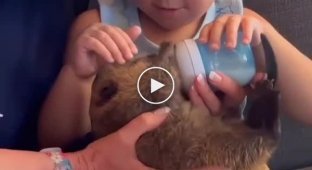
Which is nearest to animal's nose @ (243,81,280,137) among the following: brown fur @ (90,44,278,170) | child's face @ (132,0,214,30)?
brown fur @ (90,44,278,170)

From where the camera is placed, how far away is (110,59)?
670 mm

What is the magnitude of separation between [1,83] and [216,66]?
0.26m

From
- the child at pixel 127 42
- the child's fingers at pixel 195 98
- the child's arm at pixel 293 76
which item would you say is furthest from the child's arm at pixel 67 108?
the child's arm at pixel 293 76

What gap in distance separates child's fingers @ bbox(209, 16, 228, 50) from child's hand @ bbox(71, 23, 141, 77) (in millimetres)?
81

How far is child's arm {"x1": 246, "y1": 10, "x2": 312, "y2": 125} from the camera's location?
29.6 inches

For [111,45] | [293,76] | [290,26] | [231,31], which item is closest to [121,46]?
[111,45]

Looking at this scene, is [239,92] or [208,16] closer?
[239,92]

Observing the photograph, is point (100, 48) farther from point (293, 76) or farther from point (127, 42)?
point (293, 76)

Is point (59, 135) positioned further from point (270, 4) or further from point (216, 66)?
point (270, 4)

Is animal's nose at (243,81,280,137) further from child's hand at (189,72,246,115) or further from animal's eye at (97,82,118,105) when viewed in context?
animal's eye at (97,82,118,105)

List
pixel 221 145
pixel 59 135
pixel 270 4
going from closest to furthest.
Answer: pixel 221 145 < pixel 59 135 < pixel 270 4

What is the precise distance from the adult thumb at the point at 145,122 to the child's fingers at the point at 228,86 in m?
0.06

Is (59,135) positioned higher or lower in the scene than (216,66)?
lower

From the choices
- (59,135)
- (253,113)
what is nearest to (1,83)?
(59,135)
